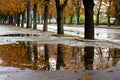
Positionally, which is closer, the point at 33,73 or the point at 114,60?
the point at 33,73

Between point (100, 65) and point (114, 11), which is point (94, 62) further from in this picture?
point (114, 11)

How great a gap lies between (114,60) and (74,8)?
86.7 meters

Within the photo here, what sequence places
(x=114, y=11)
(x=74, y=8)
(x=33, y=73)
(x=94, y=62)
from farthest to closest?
(x=74, y=8) → (x=114, y=11) → (x=94, y=62) → (x=33, y=73)

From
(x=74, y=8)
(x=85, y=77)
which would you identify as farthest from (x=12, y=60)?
(x=74, y=8)

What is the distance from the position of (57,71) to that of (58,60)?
2.98 meters

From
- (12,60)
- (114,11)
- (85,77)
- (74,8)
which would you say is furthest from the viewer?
(74,8)

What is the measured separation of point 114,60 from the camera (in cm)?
1501

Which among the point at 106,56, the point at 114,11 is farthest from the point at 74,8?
the point at 106,56

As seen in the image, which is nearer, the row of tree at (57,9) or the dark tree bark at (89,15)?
the dark tree bark at (89,15)

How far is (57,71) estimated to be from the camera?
1199 cm

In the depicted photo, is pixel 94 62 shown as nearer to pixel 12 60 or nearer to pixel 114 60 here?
pixel 114 60

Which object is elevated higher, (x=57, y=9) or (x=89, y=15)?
(x=57, y=9)

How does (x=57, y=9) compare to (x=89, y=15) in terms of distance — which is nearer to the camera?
(x=89, y=15)

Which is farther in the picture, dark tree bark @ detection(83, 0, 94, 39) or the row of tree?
the row of tree
